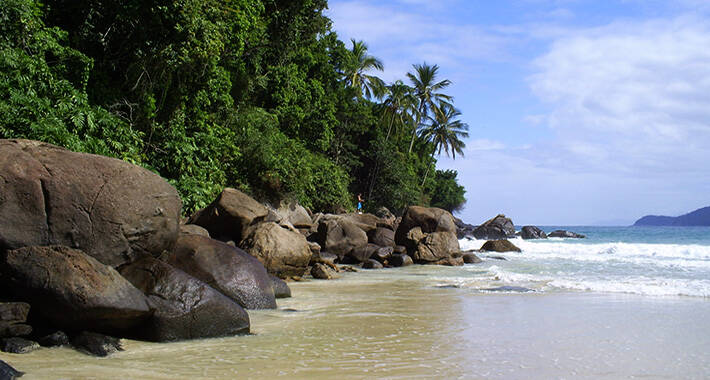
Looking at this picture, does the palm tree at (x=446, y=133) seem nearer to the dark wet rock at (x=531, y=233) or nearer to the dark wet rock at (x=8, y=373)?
the dark wet rock at (x=531, y=233)

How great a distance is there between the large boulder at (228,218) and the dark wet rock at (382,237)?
670 centimetres

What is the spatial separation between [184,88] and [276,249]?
5826 millimetres

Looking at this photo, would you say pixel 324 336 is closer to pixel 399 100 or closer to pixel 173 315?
pixel 173 315

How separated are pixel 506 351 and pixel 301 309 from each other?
3.12 meters

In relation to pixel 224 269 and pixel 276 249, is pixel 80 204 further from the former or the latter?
pixel 276 249

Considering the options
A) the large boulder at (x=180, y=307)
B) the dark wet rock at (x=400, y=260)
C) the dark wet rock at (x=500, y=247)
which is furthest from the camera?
the dark wet rock at (x=500, y=247)

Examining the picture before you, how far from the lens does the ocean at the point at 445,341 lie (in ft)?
13.6

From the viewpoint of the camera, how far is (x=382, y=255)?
606 inches

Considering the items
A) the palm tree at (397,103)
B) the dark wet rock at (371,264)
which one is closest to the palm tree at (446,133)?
the palm tree at (397,103)

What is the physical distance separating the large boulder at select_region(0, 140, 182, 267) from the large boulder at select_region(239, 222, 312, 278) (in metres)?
3.95

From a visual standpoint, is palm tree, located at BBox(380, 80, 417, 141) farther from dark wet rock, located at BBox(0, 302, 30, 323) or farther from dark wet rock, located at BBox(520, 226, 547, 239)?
dark wet rock, located at BBox(0, 302, 30, 323)

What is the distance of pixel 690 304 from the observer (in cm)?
752

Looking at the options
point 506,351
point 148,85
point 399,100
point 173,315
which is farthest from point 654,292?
point 399,100

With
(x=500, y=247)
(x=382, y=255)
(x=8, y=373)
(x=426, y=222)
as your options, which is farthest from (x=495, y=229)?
(x=8, y=373)
